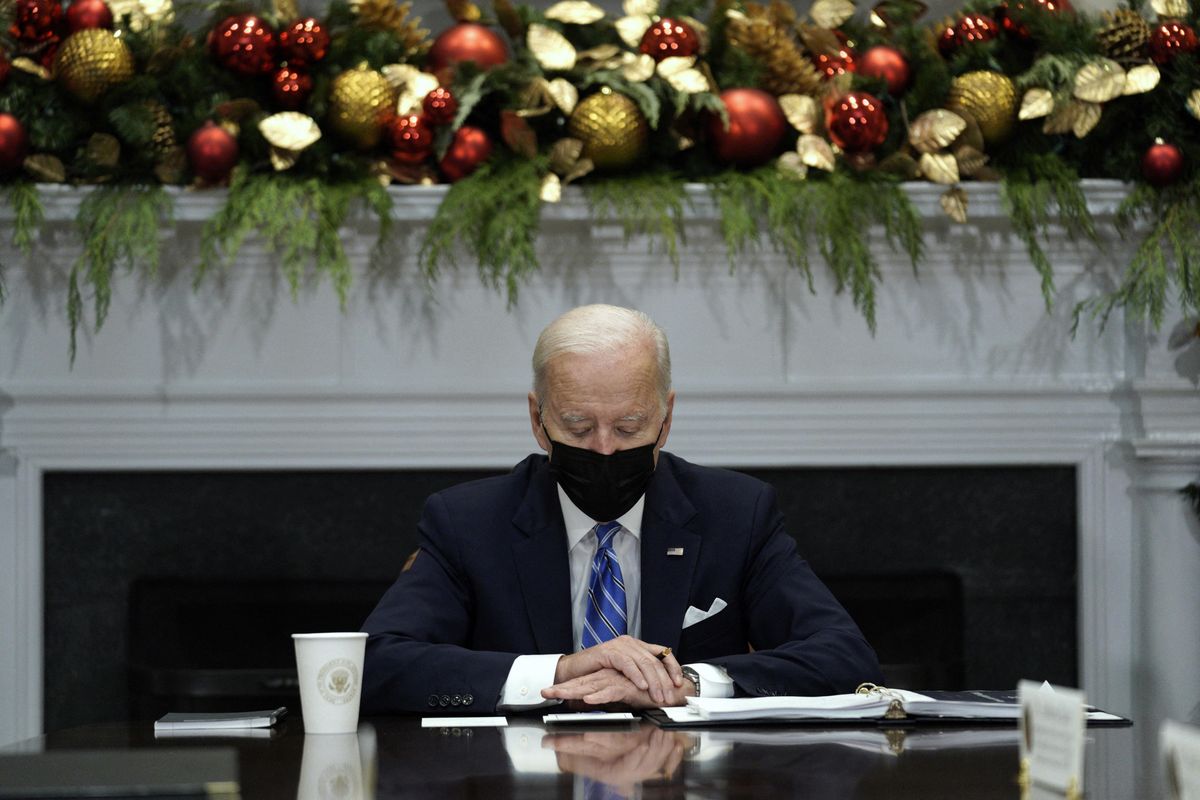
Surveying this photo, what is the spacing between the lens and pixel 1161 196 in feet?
10.4

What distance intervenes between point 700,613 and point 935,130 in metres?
1.49

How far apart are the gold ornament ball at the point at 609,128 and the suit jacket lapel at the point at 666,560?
113 cm

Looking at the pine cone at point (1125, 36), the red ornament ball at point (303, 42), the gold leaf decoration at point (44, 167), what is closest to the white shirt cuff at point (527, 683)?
the red ornament ball at point (303, 42)

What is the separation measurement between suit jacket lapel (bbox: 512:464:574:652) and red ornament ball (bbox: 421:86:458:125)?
1238mm

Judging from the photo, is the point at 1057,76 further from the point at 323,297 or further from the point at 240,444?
the point at 240,444

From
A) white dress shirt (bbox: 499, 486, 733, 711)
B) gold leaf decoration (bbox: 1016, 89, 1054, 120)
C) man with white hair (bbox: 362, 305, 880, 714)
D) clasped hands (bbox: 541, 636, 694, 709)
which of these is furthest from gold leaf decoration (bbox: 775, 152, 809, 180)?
clasped hands (bbox: 541, 636, 694, 709)

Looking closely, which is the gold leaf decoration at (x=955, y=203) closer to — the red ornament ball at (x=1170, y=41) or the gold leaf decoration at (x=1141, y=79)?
the gold leaf decoration at (x=1141, y=79)

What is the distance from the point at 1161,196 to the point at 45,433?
8.69ft

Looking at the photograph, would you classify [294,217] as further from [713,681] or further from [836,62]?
[713,681]

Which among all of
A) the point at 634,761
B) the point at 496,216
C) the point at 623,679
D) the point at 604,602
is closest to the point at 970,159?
the point at 496,216

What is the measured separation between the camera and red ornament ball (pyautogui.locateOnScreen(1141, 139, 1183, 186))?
308 cm

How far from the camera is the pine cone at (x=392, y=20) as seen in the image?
316 centimetres

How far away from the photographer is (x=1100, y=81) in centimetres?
305

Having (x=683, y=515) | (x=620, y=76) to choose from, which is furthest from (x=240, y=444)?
(x=683, y=515)
